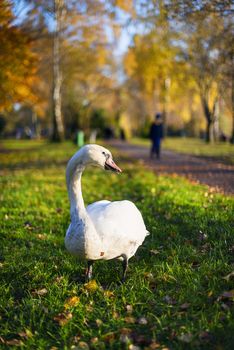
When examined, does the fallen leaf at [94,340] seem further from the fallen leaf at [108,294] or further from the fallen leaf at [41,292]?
the fallen leaf at [41,292]

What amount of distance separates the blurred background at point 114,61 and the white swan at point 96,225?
5.82m

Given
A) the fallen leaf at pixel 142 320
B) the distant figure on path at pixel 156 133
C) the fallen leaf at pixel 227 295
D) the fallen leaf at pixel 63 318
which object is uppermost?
the distant figure on path at pixel 156 133

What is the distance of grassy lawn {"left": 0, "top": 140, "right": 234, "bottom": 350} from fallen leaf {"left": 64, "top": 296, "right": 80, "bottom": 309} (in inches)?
0.4

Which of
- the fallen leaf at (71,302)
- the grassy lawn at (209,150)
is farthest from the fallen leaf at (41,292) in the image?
the grassy lawn at (209,150)

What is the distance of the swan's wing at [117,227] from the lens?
149 inches

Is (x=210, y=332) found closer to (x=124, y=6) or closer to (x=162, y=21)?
(x=162, y=21)

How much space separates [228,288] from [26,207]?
15.9ft

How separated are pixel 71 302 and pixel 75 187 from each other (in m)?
1.15

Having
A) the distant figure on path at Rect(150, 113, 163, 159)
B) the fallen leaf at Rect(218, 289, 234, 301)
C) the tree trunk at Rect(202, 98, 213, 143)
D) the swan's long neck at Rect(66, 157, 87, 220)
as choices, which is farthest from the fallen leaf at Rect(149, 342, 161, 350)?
the tree trunk at Rect(202, 98, 213, 143)

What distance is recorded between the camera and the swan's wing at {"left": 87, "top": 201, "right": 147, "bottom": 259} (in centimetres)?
378

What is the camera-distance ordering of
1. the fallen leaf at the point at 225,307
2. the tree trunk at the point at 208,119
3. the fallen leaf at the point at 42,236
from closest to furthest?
the fallen leaf at the point at 225,307, the fallen leaf at the point at 42,236, the tree trunk at the point at 208,119

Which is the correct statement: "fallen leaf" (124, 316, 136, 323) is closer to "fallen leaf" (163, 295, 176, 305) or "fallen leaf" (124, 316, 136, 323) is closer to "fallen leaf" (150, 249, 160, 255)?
"fallen leaf" (163, 295, 176, 305)

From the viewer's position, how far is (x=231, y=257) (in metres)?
4.30

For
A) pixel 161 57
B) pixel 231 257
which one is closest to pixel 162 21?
pixel 231 257
